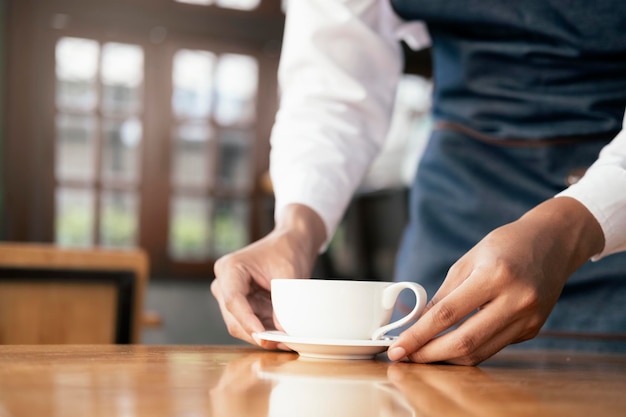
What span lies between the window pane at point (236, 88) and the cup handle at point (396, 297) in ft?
15.7

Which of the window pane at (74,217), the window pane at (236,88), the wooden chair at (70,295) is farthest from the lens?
the window pane at (236,88)

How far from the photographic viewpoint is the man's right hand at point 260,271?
79 cm

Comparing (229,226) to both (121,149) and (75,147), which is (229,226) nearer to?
(121,149)

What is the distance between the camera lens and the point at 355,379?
55cm

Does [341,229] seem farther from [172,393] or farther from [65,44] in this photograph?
[172,393]

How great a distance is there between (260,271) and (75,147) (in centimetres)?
453

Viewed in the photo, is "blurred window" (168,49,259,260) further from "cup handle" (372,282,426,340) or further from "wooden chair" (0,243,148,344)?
"cup handle" (372,282,426,340)

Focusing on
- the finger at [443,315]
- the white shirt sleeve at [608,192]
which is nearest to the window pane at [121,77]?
the white shirt sleeve at [608,192]

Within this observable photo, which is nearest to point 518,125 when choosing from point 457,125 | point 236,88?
point 457,125

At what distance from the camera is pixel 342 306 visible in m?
0.67

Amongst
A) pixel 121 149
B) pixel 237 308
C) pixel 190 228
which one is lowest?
pixel 190 228

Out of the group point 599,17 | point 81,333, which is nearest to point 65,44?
point 81,333

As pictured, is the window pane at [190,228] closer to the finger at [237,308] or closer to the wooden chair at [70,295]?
the wooden chair at [70,295]

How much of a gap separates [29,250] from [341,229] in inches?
120
